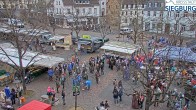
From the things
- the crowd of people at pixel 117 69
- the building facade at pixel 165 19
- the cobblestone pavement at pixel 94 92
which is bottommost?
the cobblestone pavement at pixel 94 92

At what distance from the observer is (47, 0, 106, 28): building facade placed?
200ft

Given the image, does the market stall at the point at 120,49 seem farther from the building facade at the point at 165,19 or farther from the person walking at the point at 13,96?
the building facade at the point at 165,19

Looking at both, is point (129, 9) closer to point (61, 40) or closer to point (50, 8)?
point (50, 8)

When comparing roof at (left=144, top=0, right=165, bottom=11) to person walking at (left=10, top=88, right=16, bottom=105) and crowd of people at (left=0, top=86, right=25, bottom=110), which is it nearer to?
Answer: crowd of people at (left=0, top=86, right=25, bottom=110)

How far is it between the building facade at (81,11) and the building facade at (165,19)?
11.7m

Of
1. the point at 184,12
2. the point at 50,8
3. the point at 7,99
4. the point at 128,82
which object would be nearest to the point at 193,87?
the point at 128,82

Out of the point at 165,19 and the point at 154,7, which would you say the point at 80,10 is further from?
the point at 165,19

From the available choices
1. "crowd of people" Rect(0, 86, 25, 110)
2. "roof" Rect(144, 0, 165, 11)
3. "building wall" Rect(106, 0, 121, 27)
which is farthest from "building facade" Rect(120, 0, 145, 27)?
"crowd of people" Rect(0, 86, 25, 110)

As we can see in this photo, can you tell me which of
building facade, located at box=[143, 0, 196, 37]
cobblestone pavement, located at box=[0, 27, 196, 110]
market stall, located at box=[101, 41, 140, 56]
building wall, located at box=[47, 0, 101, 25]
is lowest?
cobblestone pavement, located at box=[0, 27, 196, 110]

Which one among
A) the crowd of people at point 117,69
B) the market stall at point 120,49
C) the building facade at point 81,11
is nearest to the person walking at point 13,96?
the crowd of people at point 117,69

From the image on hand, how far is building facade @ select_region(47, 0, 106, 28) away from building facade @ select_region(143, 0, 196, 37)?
38.4 feet

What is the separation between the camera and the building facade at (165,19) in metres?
49.6

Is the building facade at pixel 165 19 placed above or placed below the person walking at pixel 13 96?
above

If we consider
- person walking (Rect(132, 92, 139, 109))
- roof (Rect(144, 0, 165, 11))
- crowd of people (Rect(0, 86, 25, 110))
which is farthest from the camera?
roof (Rect(144, 0, 165, 11))
